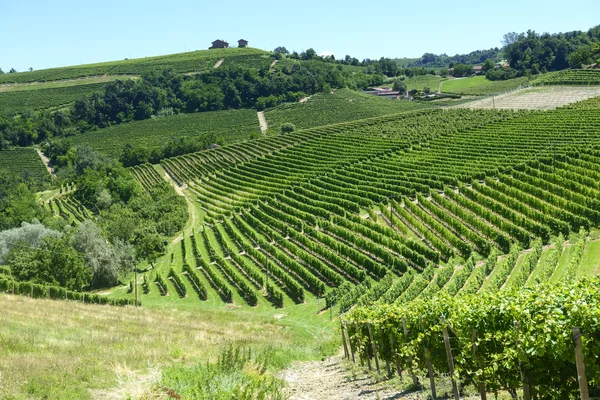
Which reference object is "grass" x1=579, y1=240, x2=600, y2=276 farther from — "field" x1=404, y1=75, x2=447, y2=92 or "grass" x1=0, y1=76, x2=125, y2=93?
"grass" x1=0, y1=76, x2=125, y2=93

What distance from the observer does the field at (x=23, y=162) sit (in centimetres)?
11132

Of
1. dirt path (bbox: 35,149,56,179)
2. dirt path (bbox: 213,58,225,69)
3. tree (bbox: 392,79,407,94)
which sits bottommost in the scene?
dirt path (bbox: 35,149,56,179)

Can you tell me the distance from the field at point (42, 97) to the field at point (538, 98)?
371 feet

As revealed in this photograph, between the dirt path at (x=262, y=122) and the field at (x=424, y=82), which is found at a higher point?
the field at (x=424, y=82)

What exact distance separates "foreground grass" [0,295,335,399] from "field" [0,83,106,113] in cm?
14095

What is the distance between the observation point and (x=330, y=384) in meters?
13.0

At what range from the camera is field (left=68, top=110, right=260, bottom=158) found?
390 feet

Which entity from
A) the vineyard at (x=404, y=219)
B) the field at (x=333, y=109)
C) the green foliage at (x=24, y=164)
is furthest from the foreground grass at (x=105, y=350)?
the green foliage at (x=24, y=164)

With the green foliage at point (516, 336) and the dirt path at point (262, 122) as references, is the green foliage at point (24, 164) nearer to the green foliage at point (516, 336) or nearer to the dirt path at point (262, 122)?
the dirt path at point (262, 122)

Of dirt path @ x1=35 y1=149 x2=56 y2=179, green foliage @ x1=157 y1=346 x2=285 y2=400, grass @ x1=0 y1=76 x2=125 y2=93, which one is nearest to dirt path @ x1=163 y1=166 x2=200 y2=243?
dirt path @ x1=35 y1=149 x2=56 y2=179

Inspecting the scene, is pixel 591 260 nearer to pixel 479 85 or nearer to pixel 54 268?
pixel 54 268

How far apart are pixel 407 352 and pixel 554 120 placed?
6242 cm

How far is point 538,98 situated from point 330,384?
288 ft

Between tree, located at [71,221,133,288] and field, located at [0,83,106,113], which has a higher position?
field, located at [0,83,106,113]
